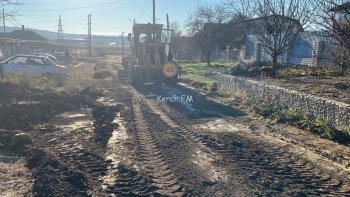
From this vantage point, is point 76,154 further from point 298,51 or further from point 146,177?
point 298,51

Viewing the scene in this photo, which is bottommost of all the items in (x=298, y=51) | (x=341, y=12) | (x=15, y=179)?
(x=15, y=179)

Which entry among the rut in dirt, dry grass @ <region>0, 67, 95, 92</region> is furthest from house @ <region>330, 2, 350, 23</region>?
dry grass @ <region>0, 67, 95, 92</region>

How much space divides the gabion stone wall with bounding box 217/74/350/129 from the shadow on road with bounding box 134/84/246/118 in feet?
4.20

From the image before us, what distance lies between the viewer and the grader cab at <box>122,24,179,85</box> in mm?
19575

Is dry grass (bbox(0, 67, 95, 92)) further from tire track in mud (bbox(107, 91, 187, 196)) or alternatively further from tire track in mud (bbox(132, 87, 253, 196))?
tire track in mud (bbox(107, 91, 187, 196))

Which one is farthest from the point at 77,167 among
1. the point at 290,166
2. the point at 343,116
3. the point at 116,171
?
the point at 343,116

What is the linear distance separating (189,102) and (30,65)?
10.1 metres

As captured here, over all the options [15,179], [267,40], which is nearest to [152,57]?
[267,40]

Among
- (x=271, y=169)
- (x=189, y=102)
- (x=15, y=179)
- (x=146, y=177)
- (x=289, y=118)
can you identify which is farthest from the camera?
(x=189, y=102)

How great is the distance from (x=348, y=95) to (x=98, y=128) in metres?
7.48

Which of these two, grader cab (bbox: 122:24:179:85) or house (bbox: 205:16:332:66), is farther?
grader cab (bbox: 122:24:179:85)

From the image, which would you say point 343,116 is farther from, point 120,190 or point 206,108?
point 120,190

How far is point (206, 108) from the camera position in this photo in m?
12.7

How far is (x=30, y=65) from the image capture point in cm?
1942
